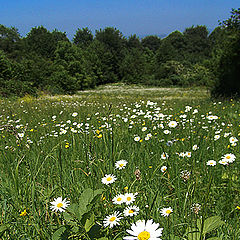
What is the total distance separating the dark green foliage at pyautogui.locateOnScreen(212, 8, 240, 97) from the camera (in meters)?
12.7

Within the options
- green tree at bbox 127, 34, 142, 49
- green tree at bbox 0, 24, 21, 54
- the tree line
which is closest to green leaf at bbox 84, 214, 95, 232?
the tree line

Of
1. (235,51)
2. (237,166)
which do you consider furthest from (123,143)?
(235,51)

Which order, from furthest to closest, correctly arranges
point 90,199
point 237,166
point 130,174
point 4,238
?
point 237,166 < point 130,174 < point 4,238 < point 90,199

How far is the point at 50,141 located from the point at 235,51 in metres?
12.8

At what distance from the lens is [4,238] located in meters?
1.36

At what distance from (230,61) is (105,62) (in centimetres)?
3742

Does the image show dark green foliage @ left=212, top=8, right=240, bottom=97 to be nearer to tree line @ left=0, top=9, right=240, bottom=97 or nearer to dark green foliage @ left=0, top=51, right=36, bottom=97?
tree line @ left=0, top=9, right=240, bottom=97

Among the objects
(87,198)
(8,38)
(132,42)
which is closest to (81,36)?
(132,42)

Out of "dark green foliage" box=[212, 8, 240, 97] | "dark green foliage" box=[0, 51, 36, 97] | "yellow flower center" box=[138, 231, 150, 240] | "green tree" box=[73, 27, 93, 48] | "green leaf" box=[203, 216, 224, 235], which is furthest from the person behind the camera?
"green tree" box=[73, 27, 93, 48]

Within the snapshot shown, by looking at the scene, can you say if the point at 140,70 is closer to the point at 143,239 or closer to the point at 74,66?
the point at 74,66

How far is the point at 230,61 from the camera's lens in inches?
519

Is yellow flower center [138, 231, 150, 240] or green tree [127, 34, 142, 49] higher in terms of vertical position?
green tree [127, 34, 142, 49]

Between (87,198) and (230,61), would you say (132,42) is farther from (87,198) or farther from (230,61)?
(87,198)

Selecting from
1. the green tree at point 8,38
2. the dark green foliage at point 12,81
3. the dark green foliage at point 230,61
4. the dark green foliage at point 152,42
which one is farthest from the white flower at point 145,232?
the dark green foliage at point 152,42
